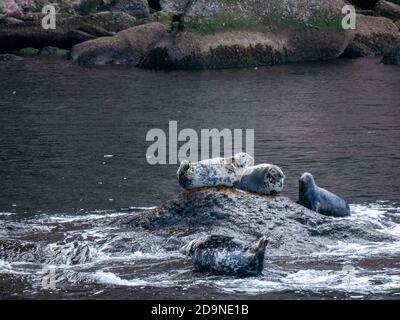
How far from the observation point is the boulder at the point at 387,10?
58062mm

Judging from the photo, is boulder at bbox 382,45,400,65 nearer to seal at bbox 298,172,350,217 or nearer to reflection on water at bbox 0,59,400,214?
reflection on water at bbox 0,59,400,214

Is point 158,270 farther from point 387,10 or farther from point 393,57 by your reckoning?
point 387,10

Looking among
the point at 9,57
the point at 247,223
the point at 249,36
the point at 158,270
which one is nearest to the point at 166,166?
the point at 247,223

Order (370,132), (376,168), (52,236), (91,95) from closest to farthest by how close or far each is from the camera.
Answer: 1. (52,236)
2. (376,168)
3. (370,132)
4. (91,95)

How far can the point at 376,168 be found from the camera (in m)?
28.0

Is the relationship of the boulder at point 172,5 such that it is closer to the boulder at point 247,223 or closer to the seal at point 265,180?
the seal at point 265,180

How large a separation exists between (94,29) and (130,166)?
92.2 feet

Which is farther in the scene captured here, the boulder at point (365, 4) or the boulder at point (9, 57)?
the boulder at point (365, 4)

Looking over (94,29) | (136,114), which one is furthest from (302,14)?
(136,114)

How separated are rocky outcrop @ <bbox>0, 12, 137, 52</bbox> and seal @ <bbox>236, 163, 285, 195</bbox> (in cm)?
3468

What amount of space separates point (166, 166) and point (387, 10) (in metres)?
32.0

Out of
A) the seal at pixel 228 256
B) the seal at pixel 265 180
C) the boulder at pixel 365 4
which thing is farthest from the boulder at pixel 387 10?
the seal at pixel 228 256

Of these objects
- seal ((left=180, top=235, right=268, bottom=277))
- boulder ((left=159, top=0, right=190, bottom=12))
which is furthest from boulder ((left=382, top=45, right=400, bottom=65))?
seal ((left=180, top=235, right=268, bottom=277))
